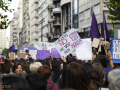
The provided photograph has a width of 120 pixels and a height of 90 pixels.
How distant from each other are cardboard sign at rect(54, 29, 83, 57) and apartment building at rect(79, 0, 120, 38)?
20650 millimetres

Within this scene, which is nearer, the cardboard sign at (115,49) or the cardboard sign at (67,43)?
the cardboard sign at (115,49)

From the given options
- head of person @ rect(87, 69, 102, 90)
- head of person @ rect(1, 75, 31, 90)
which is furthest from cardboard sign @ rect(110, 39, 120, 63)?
head of person @ rect(1, 75, 31, 90)

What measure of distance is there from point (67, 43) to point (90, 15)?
81.1ft

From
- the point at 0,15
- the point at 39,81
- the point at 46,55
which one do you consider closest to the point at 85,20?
the point at 0,15

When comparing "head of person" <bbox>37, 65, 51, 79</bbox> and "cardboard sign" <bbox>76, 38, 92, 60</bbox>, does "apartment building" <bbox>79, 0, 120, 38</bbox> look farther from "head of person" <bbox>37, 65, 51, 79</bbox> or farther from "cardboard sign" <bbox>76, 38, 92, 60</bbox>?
"head of person" <bbox>37, 65, 51, 79</bbox>

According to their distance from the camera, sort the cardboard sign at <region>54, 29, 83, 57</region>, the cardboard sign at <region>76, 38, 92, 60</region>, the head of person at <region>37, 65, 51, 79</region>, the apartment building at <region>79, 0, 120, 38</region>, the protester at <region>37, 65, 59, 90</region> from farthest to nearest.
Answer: the apartment building at <region>79, 0, 120, 38</region>, the cardboard sign at <region>76, 38, 92, 60</region>, the cardboard sign at <region>54, 29, 83, 57</region>, the head of person at <region>37, 65, 51, 79</region>, the protester at <region>37, 65, 59, 90</region>

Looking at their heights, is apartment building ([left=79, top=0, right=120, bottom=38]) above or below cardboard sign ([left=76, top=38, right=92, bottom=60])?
above

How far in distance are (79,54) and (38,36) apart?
67.8 meters

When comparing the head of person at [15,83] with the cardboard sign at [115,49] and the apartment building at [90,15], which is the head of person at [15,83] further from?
the apartment building at [90,15]

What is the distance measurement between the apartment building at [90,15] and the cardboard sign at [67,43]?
20650 millimetres

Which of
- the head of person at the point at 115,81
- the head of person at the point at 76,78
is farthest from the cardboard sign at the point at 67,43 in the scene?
the head of person at the point at 115,81

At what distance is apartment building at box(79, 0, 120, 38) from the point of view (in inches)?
1169

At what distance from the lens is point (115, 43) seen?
7801 mm

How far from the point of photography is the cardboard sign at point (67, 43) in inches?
335
